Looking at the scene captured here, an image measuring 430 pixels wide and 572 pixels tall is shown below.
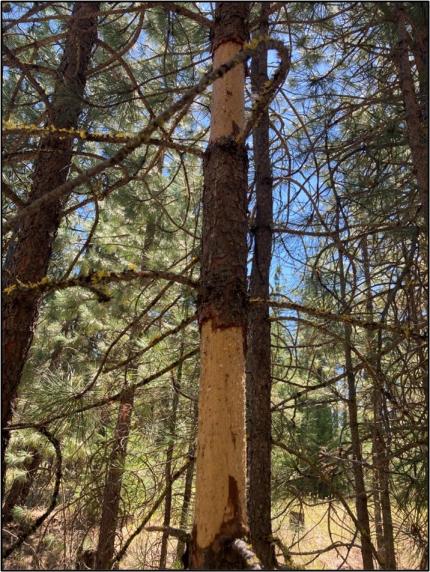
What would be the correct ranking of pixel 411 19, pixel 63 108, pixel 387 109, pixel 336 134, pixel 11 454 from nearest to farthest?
pixel 411 19 → pixel 63 108 → pixel 387 109 → pixel 336 134 → pixel 11 454

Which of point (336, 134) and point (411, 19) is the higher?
point (336, 134)

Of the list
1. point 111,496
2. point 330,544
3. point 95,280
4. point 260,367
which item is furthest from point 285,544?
point 95,280

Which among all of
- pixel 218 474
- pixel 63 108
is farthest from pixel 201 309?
pixel 63 108

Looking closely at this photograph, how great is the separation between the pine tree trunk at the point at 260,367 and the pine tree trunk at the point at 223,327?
851 millimetres

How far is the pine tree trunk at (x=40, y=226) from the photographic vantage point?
2.36 m

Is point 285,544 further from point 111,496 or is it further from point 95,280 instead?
point 95,280

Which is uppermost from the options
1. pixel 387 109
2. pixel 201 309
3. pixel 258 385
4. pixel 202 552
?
pixel 387 109

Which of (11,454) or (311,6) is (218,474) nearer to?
(311,6)

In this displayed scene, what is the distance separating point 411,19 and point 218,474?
212 cm

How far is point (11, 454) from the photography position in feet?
19.2

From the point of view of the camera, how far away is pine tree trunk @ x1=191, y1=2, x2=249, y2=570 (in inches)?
46.6

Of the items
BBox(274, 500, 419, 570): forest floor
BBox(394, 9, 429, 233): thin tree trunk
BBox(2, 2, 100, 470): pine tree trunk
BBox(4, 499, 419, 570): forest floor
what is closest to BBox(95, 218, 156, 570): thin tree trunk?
BBox(4, 499, 419, 570): forest floor

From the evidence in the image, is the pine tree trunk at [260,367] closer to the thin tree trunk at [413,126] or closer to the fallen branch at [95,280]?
the thin tree trunk at [413,126]

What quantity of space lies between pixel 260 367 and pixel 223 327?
136 centimetres
